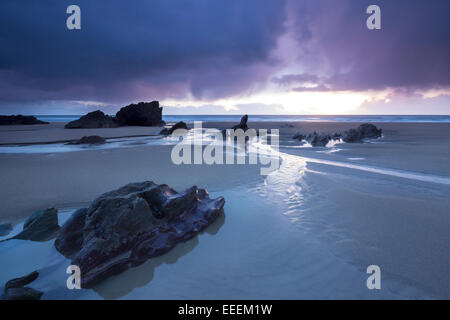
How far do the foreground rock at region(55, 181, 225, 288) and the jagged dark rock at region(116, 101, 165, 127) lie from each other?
121ft

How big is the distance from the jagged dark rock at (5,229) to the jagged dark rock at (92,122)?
2958 cm

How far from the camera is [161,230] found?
290 cm

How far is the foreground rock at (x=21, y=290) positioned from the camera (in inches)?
77.6

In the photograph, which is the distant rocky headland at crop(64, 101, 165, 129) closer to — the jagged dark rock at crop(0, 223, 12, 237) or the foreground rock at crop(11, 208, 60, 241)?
the jagged dark rock at crop(0, 223, 12, 237)

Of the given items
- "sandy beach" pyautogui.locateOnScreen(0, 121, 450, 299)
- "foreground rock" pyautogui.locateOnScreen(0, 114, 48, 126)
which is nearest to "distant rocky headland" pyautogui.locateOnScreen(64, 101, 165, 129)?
"foreground rock" pyautogui.locateOnScreen(0, 114, 48, 126)

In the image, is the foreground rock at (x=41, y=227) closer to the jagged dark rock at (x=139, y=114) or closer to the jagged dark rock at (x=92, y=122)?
the jagged dark rock at (x=92, y=122)

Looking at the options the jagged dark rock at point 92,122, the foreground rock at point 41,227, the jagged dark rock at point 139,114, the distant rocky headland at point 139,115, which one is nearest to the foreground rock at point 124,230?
the foreground rock at point 41,227

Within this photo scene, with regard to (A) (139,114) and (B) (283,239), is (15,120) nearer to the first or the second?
(A) (139,114)

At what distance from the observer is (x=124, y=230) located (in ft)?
8.45

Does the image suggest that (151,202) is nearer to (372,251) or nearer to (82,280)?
(82,280)

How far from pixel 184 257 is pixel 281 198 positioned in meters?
2.71

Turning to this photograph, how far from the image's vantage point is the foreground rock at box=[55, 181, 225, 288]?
2328mm
